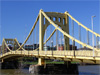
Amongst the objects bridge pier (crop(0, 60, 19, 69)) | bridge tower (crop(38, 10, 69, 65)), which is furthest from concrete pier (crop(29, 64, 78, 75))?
bridge pier (crop(0, 60, 19, 69))

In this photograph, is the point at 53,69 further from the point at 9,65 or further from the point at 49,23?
the point at 9,65

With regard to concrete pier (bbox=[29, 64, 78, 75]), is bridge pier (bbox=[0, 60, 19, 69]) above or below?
below

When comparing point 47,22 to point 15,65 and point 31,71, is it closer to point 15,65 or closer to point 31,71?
point 31,71

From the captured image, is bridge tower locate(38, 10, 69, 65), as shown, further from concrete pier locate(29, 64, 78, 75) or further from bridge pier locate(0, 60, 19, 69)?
bridge pier locate(0, 60, 19, 69)

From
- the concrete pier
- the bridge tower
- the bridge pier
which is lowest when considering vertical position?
the bridge pier

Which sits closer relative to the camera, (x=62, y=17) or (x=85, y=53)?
(x=85, y=53)

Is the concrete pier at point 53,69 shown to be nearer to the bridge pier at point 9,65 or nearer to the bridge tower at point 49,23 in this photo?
the bridge tower at point 49,23

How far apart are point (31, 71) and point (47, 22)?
9727 mm

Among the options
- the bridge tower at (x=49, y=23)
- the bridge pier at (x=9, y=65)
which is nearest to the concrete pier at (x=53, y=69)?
the bridge tower at (x=49, y=23)

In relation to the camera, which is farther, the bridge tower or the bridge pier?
the bridge pier

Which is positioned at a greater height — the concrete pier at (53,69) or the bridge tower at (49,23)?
the bridge tower at (49,23)

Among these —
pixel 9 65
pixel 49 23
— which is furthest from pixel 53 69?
pixel 9 65

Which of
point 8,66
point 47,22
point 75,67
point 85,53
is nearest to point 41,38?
point 47,22

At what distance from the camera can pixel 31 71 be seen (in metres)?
36.3
